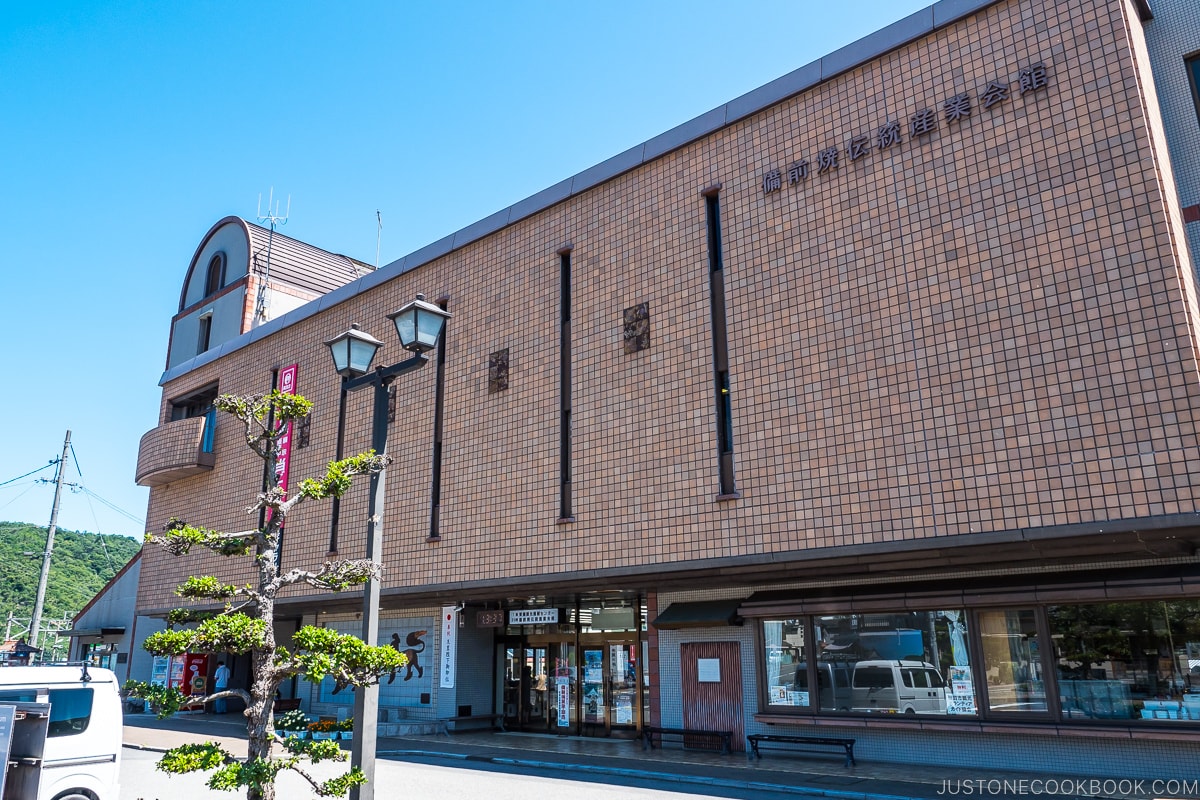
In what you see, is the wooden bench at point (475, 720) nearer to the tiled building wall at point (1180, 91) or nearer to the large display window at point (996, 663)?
the large display window at point (996, 663)

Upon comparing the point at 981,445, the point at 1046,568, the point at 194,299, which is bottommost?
the point at 1046,568

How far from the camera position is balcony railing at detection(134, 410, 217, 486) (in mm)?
27062

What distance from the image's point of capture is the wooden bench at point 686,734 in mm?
16172

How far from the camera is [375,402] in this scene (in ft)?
29.6

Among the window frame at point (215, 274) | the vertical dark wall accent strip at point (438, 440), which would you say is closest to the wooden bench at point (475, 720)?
the vertical dark wall accent strip at point (438, 440)

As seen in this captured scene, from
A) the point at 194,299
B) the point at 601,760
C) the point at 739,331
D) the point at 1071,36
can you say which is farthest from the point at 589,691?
the point at 194,299

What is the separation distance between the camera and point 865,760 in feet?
48.4

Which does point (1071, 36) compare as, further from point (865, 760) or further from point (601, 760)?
point (601, 760)

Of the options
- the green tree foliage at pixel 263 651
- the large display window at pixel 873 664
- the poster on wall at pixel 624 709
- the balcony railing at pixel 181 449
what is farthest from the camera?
the balcony railing at pixel 181 449

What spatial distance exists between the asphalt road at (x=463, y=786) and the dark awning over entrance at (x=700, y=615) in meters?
Answer: 3.41

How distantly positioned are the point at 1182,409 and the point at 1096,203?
3.09 metres

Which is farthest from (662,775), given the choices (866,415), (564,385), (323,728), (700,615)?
(564,385)

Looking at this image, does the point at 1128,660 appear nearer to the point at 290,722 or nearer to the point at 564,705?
the point at 290,722

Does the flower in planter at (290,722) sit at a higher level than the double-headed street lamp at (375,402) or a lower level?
lower
